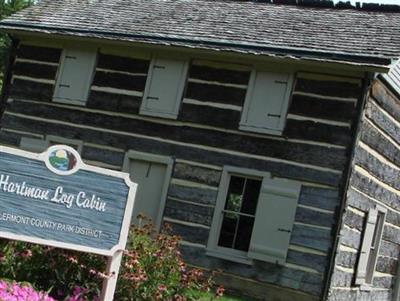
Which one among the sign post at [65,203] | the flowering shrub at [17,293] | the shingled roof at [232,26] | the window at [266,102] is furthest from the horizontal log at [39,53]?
the flowering shrub at [17,293]

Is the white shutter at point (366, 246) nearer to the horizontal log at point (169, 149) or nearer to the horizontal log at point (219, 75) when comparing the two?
the horizontal log at point (169, 149)

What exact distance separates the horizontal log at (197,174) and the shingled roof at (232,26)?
94.5 inches

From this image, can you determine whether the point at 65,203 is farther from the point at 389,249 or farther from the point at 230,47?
the point at 389,249

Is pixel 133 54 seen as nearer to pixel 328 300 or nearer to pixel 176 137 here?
pixel 176 137

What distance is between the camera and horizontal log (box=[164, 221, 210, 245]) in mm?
13898

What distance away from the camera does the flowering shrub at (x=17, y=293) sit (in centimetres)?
580

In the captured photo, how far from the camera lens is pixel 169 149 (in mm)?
14562

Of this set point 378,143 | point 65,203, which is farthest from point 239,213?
point 65,203

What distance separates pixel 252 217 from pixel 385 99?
370 centimetres

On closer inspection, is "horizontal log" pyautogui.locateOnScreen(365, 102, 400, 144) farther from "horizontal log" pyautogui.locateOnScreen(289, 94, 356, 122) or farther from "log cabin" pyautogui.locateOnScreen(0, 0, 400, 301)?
"horizontal log" pyautogui.locateOnScreen(289, 94, 356, 122)

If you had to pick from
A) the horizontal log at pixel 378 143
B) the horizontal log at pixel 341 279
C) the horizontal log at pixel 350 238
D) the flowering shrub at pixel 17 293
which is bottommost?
the flowering shrub at pixel 17 293

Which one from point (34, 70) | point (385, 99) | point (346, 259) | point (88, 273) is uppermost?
point (385, 99)

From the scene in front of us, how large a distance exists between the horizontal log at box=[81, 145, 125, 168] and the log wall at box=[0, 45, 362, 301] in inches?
0.9

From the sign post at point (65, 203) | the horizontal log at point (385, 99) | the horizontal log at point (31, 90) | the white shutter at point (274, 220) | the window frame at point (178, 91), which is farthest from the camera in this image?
the horizontal log at point (31, 90)
